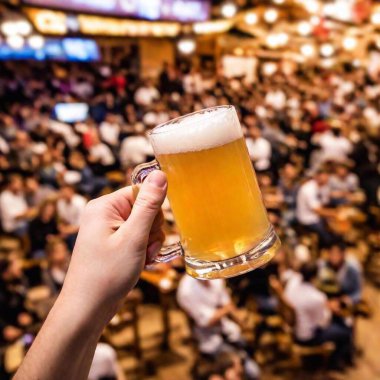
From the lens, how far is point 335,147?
8117mm

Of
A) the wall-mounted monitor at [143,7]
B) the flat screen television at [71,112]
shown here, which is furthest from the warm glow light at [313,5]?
the flat screen television at [71,112]

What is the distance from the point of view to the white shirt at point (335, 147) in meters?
8.02

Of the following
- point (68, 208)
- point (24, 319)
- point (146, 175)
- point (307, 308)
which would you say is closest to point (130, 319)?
point (24, 319)

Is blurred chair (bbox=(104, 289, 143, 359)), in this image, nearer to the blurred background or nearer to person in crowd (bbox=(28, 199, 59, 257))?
the blurred background

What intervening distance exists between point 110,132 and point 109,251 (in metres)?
8.65

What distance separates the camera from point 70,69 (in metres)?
12.9

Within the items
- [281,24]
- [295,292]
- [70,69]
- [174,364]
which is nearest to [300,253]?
[295,292]

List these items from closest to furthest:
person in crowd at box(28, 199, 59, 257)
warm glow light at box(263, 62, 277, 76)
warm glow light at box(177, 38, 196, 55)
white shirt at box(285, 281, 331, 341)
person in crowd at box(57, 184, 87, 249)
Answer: white shirt at box(285, 281, 331, 341), person in crowd at box(28, 199, 59, 257), person in crowd at box(57, 184, 87, 249), warm glow light at box(177, 38, 196, 55), warm glow light at box(263, 62, 277, 76)

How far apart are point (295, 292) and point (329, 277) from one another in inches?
26.2

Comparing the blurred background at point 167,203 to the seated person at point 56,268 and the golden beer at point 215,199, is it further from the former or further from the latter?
the golden beer at point 215,199

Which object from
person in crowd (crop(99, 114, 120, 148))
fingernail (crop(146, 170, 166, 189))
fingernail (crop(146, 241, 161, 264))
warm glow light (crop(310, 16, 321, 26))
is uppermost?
warm glow light (crop(310, 16, 321, 26))

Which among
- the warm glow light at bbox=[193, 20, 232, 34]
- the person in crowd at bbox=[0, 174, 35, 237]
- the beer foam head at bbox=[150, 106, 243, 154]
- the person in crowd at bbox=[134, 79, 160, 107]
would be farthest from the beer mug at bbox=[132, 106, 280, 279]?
the warm glow light at bbox=[193, 20, 232, 34]

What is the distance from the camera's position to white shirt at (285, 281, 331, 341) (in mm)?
4371

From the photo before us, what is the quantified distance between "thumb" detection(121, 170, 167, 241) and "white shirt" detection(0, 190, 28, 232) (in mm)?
5692
